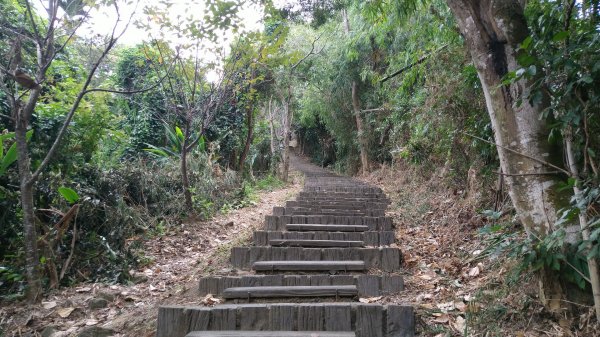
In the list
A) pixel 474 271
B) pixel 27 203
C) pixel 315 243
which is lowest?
pixel 474 271

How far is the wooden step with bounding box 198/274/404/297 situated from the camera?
128 inches

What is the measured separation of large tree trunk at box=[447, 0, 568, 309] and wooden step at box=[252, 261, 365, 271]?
1.64 meters

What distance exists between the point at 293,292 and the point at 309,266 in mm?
648

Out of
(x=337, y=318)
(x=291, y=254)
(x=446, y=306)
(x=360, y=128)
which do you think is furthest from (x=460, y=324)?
(x=360, y=128)

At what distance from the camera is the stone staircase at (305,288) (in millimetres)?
2566

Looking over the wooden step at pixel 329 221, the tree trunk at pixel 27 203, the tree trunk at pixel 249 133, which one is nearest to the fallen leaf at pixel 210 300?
the tree trunk at pixel 27 203

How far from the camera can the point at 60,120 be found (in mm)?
5160

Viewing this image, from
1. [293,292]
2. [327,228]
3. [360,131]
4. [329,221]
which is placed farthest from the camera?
[360,131]

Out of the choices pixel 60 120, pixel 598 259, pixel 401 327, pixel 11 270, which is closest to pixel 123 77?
pixel 60 120

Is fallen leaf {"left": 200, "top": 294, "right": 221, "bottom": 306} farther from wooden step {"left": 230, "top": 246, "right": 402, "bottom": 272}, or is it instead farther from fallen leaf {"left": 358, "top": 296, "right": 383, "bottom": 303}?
fallen leaf {"left": 358, "top": 296, "right": 383, "bottom": 303}

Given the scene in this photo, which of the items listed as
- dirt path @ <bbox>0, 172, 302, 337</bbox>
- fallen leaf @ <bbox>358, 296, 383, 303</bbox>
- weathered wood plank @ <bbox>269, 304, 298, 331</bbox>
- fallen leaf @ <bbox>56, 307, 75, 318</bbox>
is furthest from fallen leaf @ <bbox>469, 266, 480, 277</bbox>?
fallen leaf @ <bbox>56, 307, 75, 318</bbox>

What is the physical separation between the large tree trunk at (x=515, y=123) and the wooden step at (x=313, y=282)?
1205 mm

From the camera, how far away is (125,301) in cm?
366

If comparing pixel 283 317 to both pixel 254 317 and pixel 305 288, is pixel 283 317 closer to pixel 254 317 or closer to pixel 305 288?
pixel 254 317
